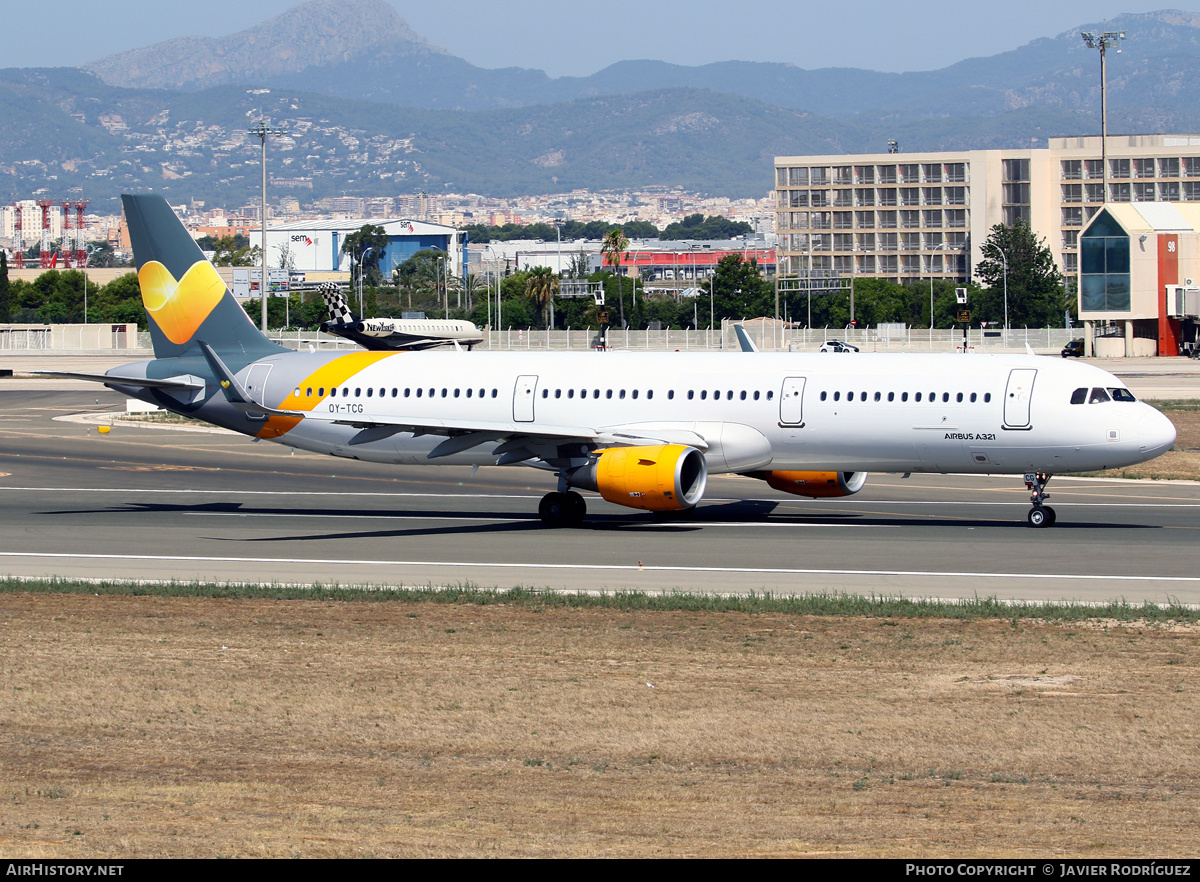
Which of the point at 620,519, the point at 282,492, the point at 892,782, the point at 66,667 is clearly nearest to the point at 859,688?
the point at 892,782

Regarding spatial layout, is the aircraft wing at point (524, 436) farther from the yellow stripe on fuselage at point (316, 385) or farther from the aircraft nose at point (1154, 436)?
the aircraft nose at point (1154, 436)

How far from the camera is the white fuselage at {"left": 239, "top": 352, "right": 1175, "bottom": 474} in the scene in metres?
31.3

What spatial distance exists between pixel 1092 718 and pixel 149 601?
50.5 ft

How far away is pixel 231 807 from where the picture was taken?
12.5 m

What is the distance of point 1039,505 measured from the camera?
32.7 m

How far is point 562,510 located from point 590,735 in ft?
61.2

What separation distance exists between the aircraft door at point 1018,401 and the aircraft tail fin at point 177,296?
19125 mm

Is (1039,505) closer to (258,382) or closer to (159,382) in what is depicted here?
(258,382)

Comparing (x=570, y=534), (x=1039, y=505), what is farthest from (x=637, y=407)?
(x=1039, y=505)

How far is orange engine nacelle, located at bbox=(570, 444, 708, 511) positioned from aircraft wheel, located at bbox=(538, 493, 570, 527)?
1855mm

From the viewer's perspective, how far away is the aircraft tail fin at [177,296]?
3784 centimetres

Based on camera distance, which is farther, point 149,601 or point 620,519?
point 620,519

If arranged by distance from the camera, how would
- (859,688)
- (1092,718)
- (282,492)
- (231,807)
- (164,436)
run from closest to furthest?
(231,807) < (1092,718) < (859,688) < (282,492) < (164,436)
